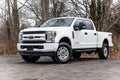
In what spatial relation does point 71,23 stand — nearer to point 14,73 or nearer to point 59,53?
point 59,53

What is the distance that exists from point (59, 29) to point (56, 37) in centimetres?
44

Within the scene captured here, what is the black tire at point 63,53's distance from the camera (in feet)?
48.8

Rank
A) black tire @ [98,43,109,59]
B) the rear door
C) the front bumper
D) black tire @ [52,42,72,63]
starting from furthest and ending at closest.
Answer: black tire @ [98,43,109,59], the rear door, black tire @ [52,42,72,63], the front bumper

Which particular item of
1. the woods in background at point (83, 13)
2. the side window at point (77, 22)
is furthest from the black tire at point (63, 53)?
the woods in background at point (83, 13)

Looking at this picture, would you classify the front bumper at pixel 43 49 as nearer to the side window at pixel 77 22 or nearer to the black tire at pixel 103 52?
the side window at pixel 77 22

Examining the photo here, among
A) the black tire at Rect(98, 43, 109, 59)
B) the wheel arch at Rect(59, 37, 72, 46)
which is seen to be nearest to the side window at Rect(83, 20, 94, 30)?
the black tire at Rect(98, 43, 109, 59)

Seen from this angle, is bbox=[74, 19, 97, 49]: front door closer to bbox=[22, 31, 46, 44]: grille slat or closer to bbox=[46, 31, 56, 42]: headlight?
bbox=[46, 31, 56, 42]: headlight

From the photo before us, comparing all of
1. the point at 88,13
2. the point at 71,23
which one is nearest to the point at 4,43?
the point at 88,13

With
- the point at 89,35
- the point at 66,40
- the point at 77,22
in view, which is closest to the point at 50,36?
the point at 66,40

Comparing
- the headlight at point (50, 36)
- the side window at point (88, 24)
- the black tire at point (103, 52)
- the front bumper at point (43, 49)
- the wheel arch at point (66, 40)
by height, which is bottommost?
the black tire at point (103, 52)

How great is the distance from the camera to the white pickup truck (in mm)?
14656

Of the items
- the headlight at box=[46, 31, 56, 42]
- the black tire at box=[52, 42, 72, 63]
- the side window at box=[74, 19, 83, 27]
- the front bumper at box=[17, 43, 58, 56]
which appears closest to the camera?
the front bumper at box=[17, 43, 58, 56]

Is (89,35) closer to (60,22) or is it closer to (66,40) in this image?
(60,22)

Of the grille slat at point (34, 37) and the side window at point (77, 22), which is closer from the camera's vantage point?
the grille slat at point (34, 37)
